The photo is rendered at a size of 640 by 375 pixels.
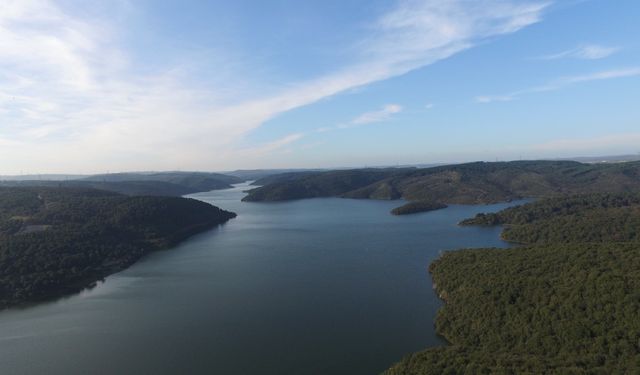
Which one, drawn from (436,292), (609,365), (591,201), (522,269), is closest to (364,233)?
(436,292)

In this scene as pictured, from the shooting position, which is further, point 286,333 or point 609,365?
point 286,333

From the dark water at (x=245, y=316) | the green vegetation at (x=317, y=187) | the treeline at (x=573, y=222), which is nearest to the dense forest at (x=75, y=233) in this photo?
the dark water at (x=245, y=316)

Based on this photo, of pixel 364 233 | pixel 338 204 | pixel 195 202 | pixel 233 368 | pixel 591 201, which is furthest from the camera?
pixel 338 204

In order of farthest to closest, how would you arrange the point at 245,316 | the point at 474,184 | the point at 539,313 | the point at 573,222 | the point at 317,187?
the point at 317,187 < the point at 474,184 < the point at 573,222 < the point at 245,316 < the point at 539,313

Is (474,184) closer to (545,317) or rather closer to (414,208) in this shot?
(414,208)

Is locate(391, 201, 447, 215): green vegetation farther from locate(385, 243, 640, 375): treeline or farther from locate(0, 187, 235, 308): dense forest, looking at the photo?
locate(385, 243, 640, 375): treeline

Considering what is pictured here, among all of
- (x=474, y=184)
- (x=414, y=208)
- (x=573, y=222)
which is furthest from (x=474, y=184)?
(x=573, y=222)

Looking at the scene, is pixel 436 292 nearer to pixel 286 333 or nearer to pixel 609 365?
pixel 286 333
